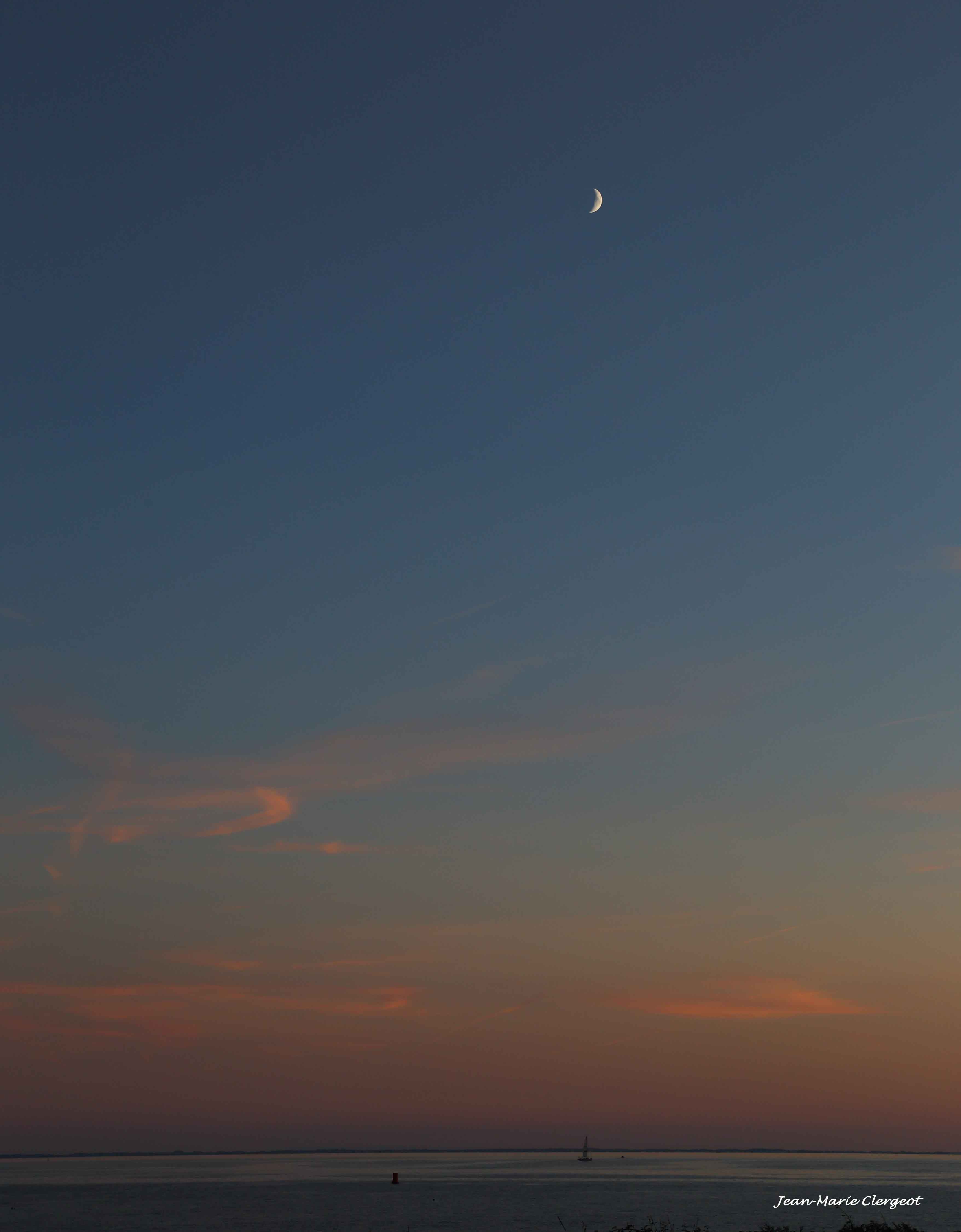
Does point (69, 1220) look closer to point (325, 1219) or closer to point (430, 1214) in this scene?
point (325, 1219)

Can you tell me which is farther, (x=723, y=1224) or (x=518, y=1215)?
(x=518, y=1215)

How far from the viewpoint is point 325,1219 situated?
7003 inches

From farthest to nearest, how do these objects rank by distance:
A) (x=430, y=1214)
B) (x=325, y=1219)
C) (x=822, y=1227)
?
(x=430, y=1214) → (x=325, y=1219) → (x=822, y=1227)

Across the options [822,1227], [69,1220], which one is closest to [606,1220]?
[822,1227]

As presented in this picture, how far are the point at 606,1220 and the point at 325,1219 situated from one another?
149ft

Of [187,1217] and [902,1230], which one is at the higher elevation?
[902,1230]

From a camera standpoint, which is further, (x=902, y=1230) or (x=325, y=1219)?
(x=325, y=1219)

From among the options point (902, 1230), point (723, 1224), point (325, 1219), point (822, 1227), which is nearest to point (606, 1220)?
point (723, 1224)

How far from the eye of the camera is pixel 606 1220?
167 metres

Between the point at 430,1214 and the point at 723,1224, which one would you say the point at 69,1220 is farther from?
the point at 723,1224

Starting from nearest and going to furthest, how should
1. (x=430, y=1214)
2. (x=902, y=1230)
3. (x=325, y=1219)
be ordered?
(x=902, y=1230), (x=325, y=1219), (x=430, y=1214)

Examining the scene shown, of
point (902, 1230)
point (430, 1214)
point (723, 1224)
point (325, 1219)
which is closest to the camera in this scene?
point (902, 1230)

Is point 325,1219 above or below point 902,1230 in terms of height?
below

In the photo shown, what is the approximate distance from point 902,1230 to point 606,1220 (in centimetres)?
11875
